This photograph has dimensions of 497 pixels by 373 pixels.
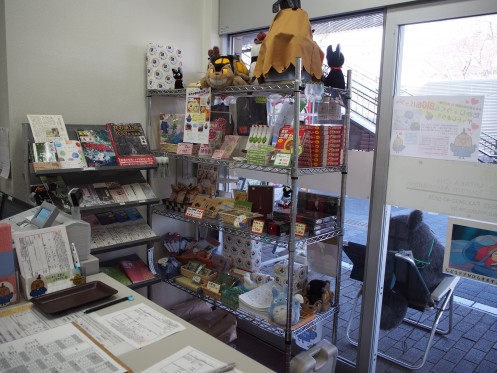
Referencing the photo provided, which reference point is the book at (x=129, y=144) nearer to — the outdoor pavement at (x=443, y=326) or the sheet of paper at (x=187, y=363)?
the outdoor pavement at (x=443, y=326)

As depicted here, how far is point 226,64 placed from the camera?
7.73 feet

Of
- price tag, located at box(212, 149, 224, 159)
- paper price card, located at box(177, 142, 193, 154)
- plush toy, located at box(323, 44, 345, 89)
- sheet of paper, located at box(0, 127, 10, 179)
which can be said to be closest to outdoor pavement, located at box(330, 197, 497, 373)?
plush toy, located at box(323, 44, 345, 89)

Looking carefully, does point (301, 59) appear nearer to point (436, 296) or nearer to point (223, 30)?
point (223, 30)

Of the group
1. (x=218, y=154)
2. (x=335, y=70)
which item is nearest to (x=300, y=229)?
(x=218, y=154)

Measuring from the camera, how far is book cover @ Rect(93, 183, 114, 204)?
8.02 feet

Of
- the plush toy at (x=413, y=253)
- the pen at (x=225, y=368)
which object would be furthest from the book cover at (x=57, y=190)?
the plush toy at (x=413, y=253)

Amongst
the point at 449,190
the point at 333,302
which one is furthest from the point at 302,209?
the point at 449,190

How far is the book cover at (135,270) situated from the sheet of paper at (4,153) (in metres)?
0.90

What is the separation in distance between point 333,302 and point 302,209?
61 centimetres

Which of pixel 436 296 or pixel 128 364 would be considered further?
pixel 436 296

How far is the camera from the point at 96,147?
8.01 ft

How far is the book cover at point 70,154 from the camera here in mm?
2232

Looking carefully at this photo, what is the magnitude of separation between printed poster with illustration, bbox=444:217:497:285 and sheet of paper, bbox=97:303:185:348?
56.6 inches

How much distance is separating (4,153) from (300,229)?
5.93 ft
